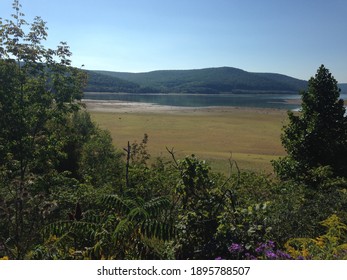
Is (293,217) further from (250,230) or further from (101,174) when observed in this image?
(101,174)

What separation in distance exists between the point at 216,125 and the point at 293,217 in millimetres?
52138

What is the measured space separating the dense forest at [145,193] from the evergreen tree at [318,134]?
0.14 feet

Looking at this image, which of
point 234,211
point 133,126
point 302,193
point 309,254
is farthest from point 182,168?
point 133,126

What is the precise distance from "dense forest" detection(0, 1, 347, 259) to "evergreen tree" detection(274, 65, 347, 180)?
1.6 inches

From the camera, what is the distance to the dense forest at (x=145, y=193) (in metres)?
4.51

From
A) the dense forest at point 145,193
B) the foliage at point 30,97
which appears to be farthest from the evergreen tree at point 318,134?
the foliage at point 30,97

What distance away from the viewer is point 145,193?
9.77 m

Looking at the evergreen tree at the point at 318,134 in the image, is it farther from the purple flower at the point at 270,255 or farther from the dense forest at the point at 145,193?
the purple flower at the point at 270,255

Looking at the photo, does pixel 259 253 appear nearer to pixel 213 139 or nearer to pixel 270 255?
pixel 270 255

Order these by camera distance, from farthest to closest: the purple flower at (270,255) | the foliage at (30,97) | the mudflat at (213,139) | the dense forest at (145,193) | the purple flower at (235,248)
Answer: the mudflat at (213,139)
the foliage at (30,97)
the dense forest at (145,193)
the purple flower at (235,248)
the purple flower at (270,255)

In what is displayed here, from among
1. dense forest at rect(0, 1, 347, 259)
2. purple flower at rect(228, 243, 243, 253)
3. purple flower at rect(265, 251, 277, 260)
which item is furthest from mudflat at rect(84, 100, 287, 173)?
purple flower at rect(265, 251, 277, 260)

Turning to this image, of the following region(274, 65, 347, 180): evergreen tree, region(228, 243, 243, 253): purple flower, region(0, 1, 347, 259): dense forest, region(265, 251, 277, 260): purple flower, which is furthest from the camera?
region(274, 65, 347, 180): evergreen tree

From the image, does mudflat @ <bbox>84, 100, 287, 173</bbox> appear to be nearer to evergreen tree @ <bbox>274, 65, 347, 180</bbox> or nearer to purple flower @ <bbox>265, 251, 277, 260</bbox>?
evergreen tree @ <bbox>274, 65, 347, 180</bbox>

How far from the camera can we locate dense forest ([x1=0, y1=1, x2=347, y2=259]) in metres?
4.51
